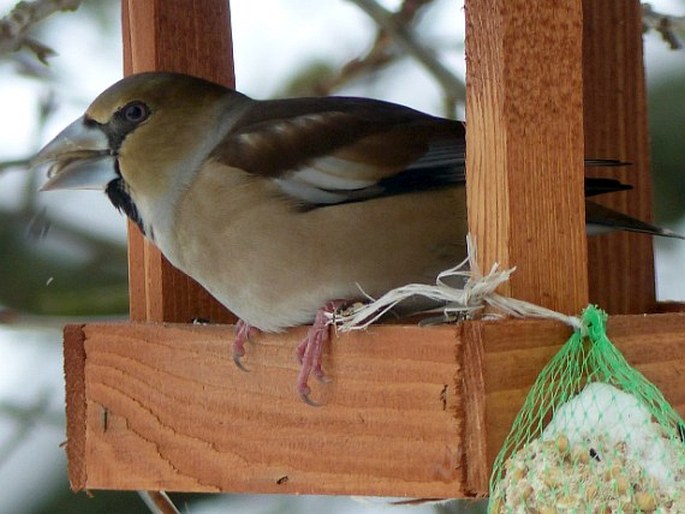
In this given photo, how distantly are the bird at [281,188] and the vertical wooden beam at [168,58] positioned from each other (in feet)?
0.41

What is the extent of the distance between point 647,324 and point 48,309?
1838 mm

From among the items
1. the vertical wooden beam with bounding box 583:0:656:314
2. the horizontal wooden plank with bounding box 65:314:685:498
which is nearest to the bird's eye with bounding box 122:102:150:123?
the horizontal wooden plank with bounding box 65:314:685:498

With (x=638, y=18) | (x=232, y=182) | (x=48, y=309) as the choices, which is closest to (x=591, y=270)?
(x=638, y=18)

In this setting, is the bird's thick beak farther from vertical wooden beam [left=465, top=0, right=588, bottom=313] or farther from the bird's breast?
vertical wooden beam [left=465, top=0, right=588, bottom=313]

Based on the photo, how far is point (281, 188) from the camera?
2.72 metres

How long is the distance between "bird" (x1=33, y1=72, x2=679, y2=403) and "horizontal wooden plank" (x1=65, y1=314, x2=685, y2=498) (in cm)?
8

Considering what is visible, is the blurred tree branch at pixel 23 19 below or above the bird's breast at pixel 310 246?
above

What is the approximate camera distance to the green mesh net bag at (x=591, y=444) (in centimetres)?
200

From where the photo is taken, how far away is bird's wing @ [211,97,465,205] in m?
2.68

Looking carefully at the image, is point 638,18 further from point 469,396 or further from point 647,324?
point 469,396

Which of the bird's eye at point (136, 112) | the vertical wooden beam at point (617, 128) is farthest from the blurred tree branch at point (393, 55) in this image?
the bird's eye at point (136, 112)

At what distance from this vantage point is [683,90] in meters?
3.97

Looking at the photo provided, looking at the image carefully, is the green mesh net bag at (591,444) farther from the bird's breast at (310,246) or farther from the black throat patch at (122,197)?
the black throat patch at (122,197)

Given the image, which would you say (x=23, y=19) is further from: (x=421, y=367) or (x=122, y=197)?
(x=421, y=367)
